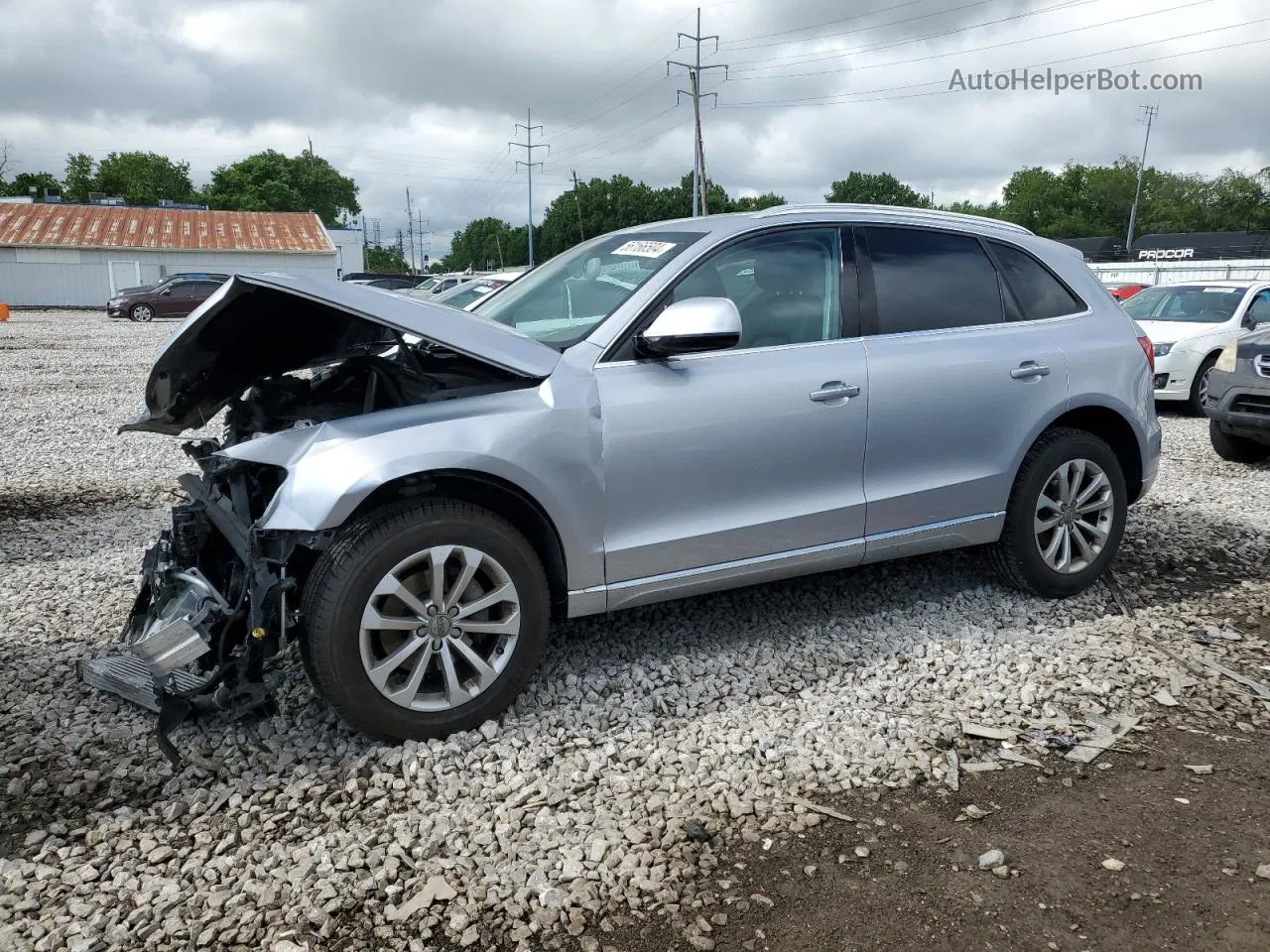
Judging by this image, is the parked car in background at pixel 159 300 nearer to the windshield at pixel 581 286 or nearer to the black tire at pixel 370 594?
the windshield at pixel 581 286

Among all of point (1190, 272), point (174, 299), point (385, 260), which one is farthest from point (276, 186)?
point (1190, 272)

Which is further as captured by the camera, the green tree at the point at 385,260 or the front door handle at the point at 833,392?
the green tree at the point at 385,260

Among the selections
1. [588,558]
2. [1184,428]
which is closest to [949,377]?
[588,558]

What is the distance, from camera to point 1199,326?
11703mm

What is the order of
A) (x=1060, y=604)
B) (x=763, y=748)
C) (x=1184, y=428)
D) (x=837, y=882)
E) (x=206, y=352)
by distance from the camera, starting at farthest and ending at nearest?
1. (x=1184, y=428)
2. (x=1060, y=604)
3. (x=206, y=352)
4. (x=763, y=748)
5. (x=837, y=882)

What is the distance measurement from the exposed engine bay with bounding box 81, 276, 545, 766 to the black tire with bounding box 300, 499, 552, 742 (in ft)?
0.40

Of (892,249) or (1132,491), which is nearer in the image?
(892,249)

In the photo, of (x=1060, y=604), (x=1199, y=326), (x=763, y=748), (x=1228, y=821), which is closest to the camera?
(x=1228, y=821)

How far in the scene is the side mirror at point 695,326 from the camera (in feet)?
11.3

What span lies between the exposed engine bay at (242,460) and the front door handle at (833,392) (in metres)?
1.19

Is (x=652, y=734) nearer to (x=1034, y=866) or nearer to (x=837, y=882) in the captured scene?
(x=837, y=882)

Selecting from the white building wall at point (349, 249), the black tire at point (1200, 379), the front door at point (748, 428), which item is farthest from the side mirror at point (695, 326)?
the white building wall at point (349, 249)

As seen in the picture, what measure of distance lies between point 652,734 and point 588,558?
0.68 m

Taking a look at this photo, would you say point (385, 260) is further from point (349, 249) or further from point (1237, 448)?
point (1237, 448)
